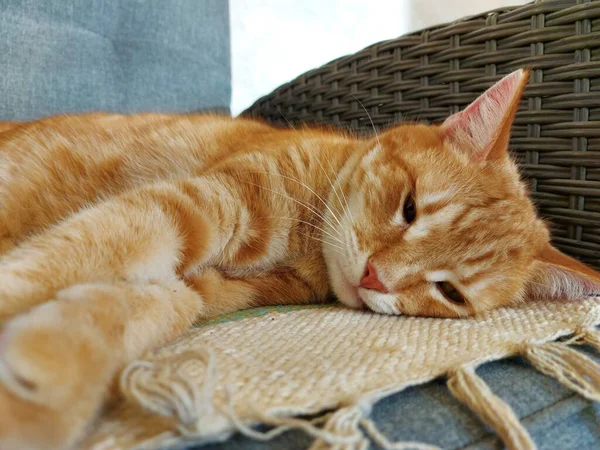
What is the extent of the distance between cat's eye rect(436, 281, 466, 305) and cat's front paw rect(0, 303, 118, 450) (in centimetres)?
83

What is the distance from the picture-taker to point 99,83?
1.97 metres

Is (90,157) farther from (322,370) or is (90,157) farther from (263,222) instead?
(322,370)

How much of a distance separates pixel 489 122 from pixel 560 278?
42 centimetres

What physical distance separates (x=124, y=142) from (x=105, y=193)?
0.63ft

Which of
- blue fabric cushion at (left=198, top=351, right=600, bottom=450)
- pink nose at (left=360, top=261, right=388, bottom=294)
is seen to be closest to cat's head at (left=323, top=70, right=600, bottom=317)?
pink nose at (left=360, top=261, right=388, bottom=294)

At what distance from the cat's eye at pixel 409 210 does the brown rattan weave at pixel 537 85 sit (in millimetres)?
419

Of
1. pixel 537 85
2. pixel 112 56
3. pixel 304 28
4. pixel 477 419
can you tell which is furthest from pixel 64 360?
pixel 304 28

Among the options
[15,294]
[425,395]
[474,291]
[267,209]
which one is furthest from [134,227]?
[474,291]

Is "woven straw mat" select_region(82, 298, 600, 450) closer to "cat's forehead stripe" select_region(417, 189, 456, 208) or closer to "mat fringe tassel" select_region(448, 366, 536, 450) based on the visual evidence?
"mat fringe tassel" select_region(448, 366, 536, 450)

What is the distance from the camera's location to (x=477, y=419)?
0.68m

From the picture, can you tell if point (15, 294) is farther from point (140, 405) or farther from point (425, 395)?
point (425, 395)

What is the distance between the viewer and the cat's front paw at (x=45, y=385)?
1.75ft

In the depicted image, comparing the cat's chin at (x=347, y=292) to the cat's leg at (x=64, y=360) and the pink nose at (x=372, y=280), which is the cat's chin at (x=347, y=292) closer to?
the pink nose at (x=372, y=280)

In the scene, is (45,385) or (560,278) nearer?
(45,385)
